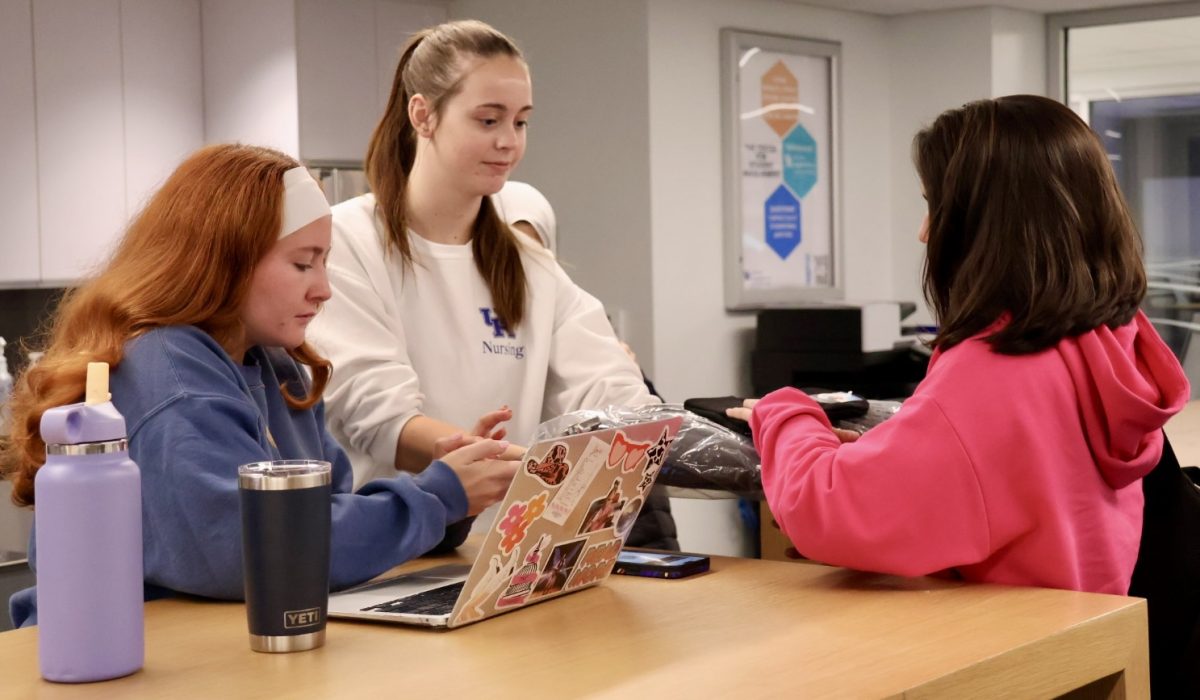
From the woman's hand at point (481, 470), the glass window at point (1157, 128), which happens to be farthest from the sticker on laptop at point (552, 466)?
the glass window at point (1157, 128)

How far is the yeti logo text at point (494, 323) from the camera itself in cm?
226

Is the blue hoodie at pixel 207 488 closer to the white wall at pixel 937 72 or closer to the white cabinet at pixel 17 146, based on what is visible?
the white cabinet at pixel 17 146

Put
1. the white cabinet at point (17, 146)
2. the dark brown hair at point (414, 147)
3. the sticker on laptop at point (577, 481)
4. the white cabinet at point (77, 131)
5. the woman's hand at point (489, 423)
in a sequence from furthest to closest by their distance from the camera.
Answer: the white cabinet at point (77, 131)
the white cabinet at point (17, 146)
the dark brown hair at point (414, 147)
the woman's hand at point (489, 423)
the sticker on laptop at point (577, 481)

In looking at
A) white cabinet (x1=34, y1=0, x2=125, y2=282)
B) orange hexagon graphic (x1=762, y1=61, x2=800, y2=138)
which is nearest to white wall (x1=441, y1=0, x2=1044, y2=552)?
orange hexagon graphic (x1=762, y1=61, x2=800, y2=138)

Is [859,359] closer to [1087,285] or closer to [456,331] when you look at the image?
[456,331]

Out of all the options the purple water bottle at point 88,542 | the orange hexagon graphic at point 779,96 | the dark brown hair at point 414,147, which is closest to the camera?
the purple water bottle at point 88,542

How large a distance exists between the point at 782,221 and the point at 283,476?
165 inches

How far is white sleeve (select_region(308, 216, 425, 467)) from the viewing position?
82.4 inches

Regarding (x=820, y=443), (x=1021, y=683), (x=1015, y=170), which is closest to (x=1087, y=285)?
(x=1015, y=170)

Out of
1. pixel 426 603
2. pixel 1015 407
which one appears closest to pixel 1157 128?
pixel 1015 407

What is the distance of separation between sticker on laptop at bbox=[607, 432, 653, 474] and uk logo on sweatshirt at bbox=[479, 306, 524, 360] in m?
0.79

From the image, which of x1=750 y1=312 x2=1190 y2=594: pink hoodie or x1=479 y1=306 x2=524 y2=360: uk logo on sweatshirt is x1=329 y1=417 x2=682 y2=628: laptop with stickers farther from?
x1=479 y1=306 x2=524 y2=360: uk logo on sweatshirt

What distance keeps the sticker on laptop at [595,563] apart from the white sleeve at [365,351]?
2.00ft

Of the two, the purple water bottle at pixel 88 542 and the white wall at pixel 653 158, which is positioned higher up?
the white wall at pixel 653 158
